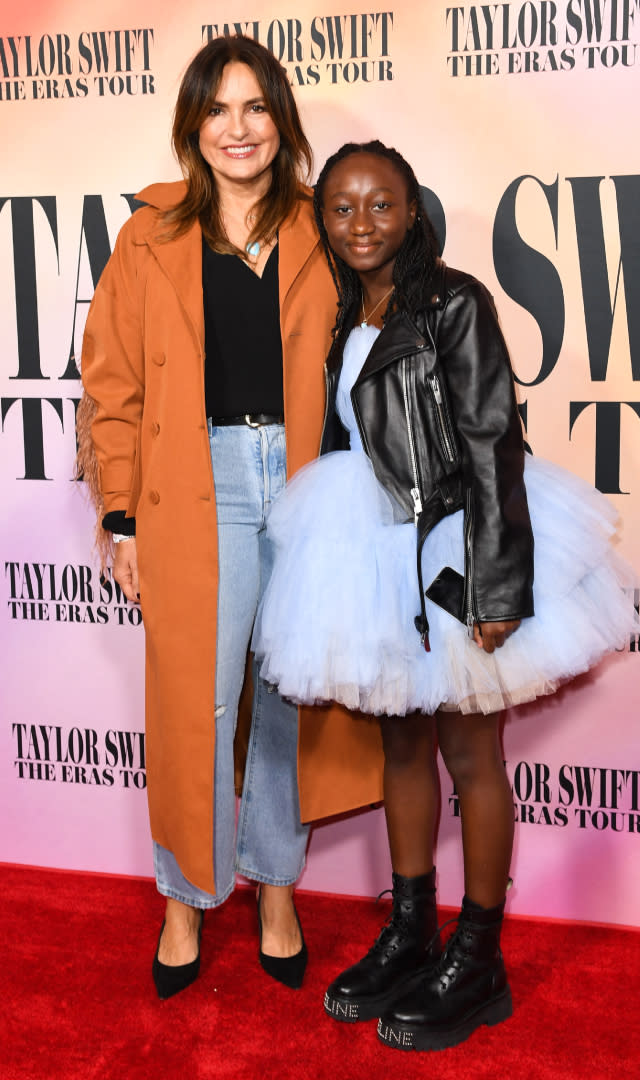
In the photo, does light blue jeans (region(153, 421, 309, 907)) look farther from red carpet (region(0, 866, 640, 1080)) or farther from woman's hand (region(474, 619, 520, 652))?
woman's hand (region(474, 619, 520, 652))

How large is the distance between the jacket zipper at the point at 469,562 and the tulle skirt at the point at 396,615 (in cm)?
4

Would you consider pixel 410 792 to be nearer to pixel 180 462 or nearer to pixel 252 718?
pixel 252 718

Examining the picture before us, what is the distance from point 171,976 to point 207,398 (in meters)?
1.26

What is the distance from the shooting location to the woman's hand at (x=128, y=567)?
7.40 feet

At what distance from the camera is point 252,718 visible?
231cm

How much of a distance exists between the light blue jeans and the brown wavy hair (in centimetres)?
43

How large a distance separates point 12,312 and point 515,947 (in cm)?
201

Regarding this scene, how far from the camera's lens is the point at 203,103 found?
6.61ft

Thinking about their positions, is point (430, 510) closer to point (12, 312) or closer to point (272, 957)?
point (272, 957)

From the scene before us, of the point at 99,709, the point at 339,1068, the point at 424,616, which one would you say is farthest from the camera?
the point at 99,709

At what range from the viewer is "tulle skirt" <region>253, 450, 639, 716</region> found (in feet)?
6.04

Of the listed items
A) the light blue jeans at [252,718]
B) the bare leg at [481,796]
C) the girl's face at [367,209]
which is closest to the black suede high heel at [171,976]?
the light blue jeans at [252,718]

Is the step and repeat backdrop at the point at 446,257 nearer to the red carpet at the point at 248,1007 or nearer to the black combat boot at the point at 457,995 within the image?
the red carpet at the point at 248,1007

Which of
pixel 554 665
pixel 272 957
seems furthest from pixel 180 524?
pixel 272 957
